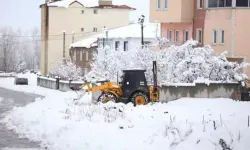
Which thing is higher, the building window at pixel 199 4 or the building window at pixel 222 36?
the building window at pixel 199 4

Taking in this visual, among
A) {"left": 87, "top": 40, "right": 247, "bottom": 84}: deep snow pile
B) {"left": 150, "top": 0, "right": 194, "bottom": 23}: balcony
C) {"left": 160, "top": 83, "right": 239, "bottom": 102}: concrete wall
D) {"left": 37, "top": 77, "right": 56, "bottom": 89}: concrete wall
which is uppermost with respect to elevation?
{"left": 150, "top": 0, "right": 194, "bottom": 23}: balcony

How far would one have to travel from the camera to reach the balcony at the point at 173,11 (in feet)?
136

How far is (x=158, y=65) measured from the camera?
3600cm

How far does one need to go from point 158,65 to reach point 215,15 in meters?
6.65

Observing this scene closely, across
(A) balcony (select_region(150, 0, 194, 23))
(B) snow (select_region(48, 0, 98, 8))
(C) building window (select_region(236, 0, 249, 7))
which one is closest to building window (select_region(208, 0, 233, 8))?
(C) building window (select_region(236, 0, 249, 7))

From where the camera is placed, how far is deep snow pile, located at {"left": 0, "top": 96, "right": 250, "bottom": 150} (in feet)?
47.8

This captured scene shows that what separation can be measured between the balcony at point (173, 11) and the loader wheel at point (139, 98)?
569 inches

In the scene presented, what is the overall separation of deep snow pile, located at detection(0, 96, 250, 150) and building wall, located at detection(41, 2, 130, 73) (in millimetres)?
62410

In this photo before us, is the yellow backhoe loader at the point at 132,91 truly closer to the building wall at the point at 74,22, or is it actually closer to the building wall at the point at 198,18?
the building wall at the point at 198,18

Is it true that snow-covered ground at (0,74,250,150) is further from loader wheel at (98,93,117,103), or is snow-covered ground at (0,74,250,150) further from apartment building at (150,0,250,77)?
apartment building at (150,0,250,77)

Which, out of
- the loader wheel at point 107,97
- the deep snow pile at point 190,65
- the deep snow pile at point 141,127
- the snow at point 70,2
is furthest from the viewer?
the snow at point 70,2

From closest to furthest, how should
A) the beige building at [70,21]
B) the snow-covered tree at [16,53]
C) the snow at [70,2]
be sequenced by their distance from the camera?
the beige building at [70,21], the snow at [70,2], the snow-covered tree at [16,53]

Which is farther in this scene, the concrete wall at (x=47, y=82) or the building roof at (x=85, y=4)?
the building roof at (x=85, y=4)

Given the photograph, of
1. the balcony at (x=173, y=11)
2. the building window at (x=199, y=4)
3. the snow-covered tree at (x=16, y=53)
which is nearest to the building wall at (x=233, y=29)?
the building window at (x=199, y=4)
